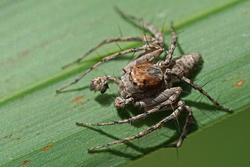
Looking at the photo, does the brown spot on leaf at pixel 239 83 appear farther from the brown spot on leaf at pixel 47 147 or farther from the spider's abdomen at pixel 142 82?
the brown spot on leaf at pixel 47 147

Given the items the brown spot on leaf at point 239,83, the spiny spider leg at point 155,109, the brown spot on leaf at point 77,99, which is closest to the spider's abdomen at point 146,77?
the spiny spider leg at point 155,109

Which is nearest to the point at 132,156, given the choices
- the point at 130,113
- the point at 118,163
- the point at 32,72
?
the point at 118,163

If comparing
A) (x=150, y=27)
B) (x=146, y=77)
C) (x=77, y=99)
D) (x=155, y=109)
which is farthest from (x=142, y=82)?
(x=150, y=27)

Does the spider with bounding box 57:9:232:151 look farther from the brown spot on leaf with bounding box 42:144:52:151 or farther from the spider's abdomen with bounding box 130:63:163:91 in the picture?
the brown spot on leaf with bounding box 42:144:52:151

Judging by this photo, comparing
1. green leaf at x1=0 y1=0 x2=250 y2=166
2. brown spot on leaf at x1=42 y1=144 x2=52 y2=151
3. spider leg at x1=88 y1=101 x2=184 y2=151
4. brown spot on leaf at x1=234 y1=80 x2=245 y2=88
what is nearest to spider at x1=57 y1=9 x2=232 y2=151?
spider leg at x1=88 y1=101 x2=184 y2=151

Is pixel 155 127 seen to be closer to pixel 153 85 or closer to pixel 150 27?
pixel 153 85

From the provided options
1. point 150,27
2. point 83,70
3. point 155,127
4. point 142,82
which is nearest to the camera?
point 155,127

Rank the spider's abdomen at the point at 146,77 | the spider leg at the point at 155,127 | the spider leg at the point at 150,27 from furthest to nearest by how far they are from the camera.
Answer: the spider leg at the point at 150,27, the spider's abdomen at the point at 146,77, the spider leg at the point at 155,127

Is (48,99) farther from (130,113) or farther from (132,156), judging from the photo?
(132,156)
